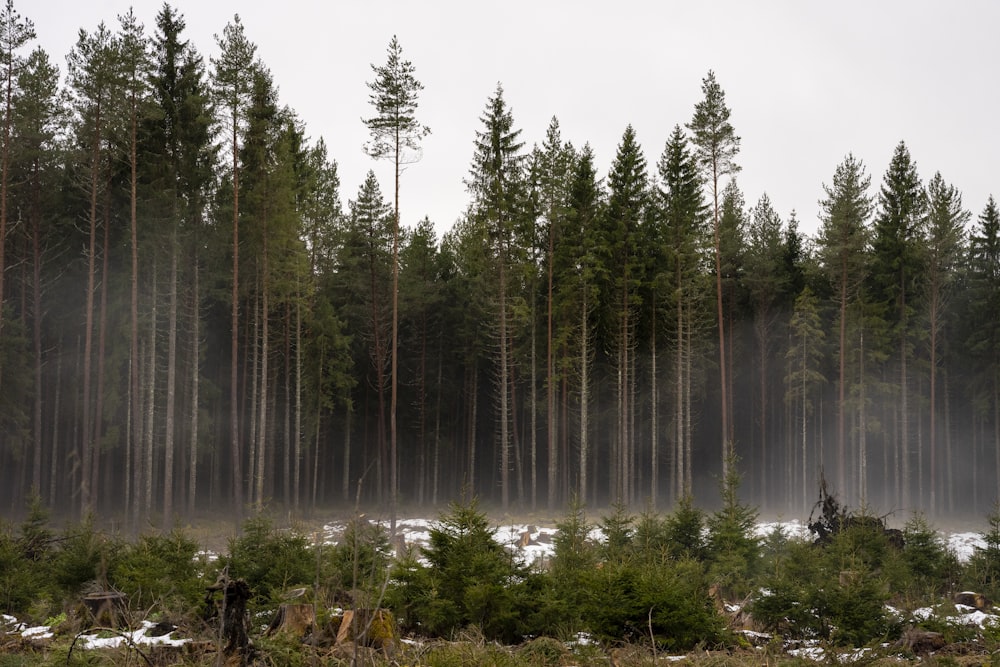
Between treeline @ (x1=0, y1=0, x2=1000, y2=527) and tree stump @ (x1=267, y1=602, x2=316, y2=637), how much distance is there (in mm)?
17071

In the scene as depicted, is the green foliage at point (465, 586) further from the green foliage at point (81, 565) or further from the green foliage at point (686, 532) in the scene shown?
the green foliage at point (686, 532)

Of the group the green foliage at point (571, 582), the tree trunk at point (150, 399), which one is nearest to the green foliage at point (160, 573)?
the green foliage at point (571, 582)

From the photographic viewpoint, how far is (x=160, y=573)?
34.9 feet

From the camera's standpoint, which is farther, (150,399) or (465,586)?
(150,399)

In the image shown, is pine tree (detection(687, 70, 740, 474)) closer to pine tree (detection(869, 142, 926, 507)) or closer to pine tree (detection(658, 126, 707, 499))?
pine tree (detection(658, 126, 707, 499))

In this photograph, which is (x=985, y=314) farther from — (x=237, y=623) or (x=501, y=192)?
(x=237, y=623)

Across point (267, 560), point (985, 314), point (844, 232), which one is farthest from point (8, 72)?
point (985, 314)

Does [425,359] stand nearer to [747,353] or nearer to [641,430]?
[641,430]

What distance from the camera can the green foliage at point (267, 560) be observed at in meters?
10.5

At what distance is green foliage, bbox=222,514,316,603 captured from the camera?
34.4 ft

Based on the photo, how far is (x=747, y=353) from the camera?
47.1 m

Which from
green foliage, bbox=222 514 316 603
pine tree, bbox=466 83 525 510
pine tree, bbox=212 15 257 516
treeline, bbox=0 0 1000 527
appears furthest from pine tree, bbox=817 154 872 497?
green foliage, bbox=222 514 316 603

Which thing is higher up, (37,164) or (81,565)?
(37,164)

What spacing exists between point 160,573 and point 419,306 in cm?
3194
